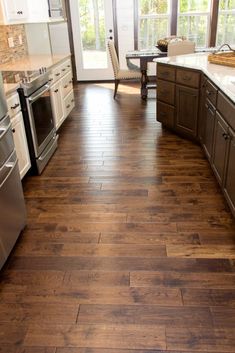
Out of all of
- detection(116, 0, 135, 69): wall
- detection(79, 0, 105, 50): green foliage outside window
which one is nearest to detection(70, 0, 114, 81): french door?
Result: detection(79, 0, 105, 50): green foliage outside window

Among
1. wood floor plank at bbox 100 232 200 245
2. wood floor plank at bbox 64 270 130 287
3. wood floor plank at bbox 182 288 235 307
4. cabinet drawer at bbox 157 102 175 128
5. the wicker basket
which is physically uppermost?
the wicker basket

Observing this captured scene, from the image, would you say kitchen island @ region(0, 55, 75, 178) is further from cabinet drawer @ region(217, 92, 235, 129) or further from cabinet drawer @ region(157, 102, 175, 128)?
cabinet drawer @ region(217, 92, 235, 129)

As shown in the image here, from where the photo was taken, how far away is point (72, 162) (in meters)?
3.47

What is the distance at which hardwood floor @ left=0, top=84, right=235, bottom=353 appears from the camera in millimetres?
1591

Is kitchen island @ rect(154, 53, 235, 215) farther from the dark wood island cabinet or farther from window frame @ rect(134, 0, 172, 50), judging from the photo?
window frame @ rect(134, 0, 172, 50)

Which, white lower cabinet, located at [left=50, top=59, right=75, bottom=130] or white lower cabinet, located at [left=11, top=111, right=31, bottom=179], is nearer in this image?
white lower cabinet, located at [left=11, top=111, right=31, bottom=179]

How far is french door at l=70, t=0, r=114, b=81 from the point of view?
658cm

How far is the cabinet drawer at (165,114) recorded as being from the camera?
392cm

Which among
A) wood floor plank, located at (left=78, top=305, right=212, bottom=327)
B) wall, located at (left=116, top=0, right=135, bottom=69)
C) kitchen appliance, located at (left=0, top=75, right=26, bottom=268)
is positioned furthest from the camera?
wall, located at (left=116, top=0, right=135, bottom=69)

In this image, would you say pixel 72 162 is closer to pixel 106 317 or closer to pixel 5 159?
pixel 5 159

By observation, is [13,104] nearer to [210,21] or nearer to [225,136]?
[225,136]

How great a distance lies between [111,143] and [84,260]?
2074mm

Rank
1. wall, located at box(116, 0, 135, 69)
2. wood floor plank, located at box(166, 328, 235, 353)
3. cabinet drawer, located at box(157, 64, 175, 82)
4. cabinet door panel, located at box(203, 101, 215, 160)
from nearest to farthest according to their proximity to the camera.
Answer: wood floor plank, located at box(166, 328, 235, 353), cabinet door panel, located at box(203, 101, 215, 160), cabinet drawer, located at box(157, 64, 175, 82), wall, located at box(116, 0, 135, 69)

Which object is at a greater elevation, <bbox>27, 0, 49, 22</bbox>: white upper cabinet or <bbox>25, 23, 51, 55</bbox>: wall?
<bbox>27, 0, 49, 22</bbox>: white upper cabinet
